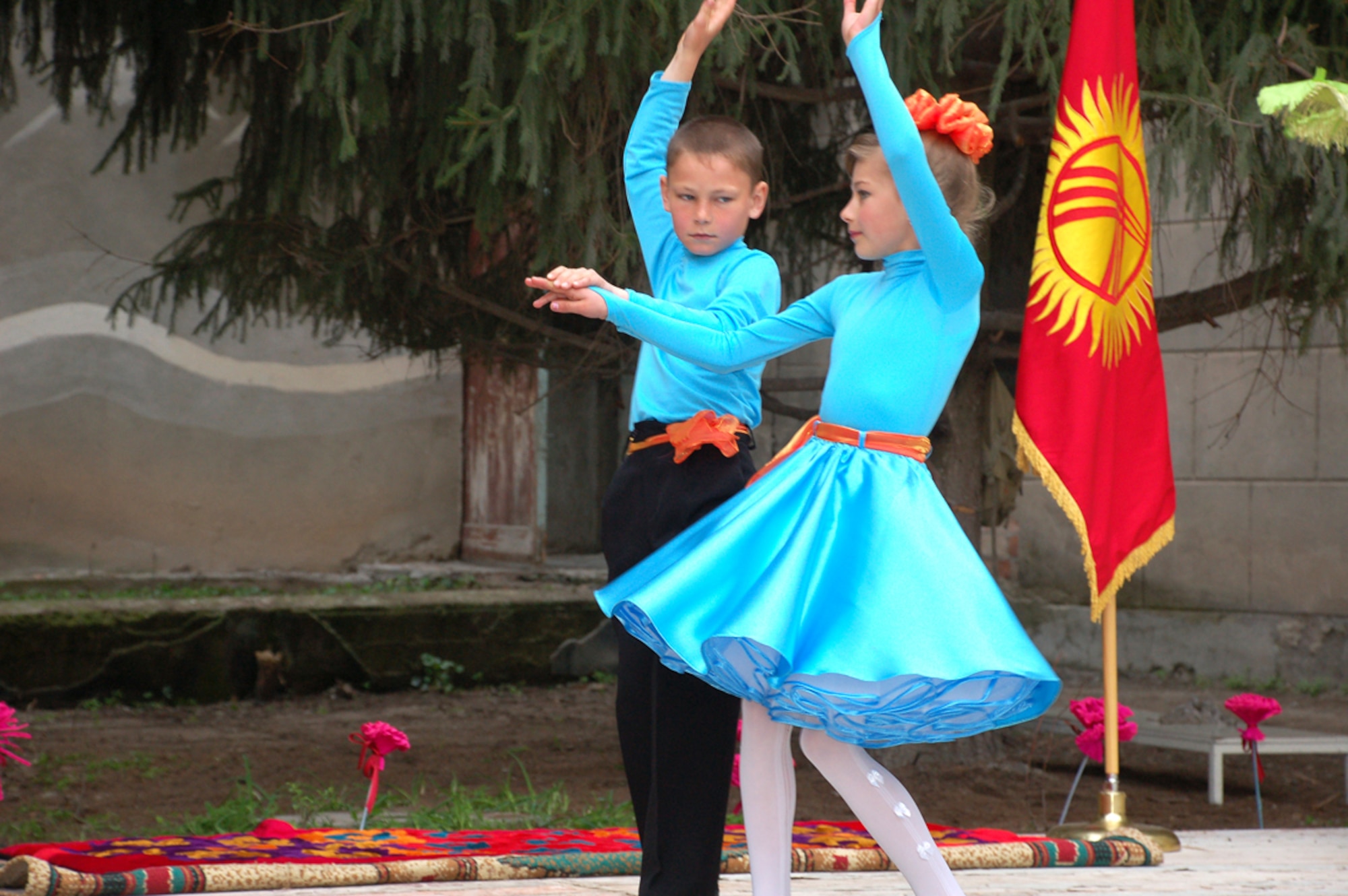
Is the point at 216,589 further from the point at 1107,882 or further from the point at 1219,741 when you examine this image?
the point at 1107,882

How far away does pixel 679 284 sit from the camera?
2.46 m

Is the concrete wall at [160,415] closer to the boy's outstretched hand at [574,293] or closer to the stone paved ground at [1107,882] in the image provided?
the stone paved ground at [1107,882]

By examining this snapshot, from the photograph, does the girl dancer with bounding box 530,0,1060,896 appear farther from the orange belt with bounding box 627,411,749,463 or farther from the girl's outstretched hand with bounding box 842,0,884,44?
the orange belt with bounding box 627,411,749,463

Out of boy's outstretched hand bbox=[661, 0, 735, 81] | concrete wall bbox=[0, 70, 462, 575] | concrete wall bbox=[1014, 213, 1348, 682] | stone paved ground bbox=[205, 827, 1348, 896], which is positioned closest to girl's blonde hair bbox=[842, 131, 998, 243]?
boy's outstretched hand bbox=[661, 0, 735, 81]

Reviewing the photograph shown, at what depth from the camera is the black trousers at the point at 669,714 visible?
2.29 metres

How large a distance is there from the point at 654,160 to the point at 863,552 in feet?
2.97

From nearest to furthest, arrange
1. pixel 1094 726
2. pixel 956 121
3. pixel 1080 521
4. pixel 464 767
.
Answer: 1. pixel 956 121
2. pixel 1080 521
3. pixel 1094 726
4. pixel 464 767

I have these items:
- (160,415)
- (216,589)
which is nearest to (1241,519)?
(216,589)

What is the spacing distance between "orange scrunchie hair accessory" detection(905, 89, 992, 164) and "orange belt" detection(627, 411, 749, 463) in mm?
570

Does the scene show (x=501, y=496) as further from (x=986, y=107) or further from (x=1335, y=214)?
(x=1335, y=214)

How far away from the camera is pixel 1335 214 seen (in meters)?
3.65

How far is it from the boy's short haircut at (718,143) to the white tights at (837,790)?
88 centimetres

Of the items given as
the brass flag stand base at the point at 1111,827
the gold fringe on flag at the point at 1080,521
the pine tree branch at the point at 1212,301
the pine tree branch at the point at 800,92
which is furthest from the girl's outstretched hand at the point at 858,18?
the pine tree branch at the point at 1212,301

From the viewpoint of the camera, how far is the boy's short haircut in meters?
2.32
